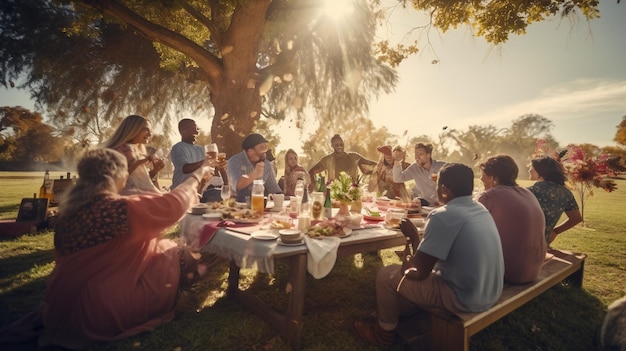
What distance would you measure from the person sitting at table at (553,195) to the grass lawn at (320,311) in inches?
41.5

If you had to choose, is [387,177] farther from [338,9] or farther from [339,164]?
[338,9]

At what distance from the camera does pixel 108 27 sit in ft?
37.2

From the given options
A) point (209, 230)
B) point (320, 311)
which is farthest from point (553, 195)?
point (209, 230)

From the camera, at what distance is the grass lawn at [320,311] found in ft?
9.55

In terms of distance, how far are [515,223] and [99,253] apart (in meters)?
3.89

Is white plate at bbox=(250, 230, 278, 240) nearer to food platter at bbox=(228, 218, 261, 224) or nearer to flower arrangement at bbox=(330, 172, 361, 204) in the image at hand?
food platter at bbox=(228, 218, 261, 224)

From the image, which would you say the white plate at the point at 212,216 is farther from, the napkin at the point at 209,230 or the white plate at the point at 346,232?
the white plate at the point at 346,232

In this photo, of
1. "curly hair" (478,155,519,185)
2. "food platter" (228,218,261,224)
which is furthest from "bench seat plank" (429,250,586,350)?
"food platter" (228,218,261,224)

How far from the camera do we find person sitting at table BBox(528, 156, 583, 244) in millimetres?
3902

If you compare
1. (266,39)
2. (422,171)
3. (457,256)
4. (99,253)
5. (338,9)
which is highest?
(338,9)

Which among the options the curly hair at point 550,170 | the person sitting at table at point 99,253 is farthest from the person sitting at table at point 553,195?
the person sitting at table at point 99,253

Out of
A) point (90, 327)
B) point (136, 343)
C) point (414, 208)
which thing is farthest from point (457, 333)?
point (90, 327)

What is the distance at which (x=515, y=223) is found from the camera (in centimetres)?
286

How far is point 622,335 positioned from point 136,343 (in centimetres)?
382
